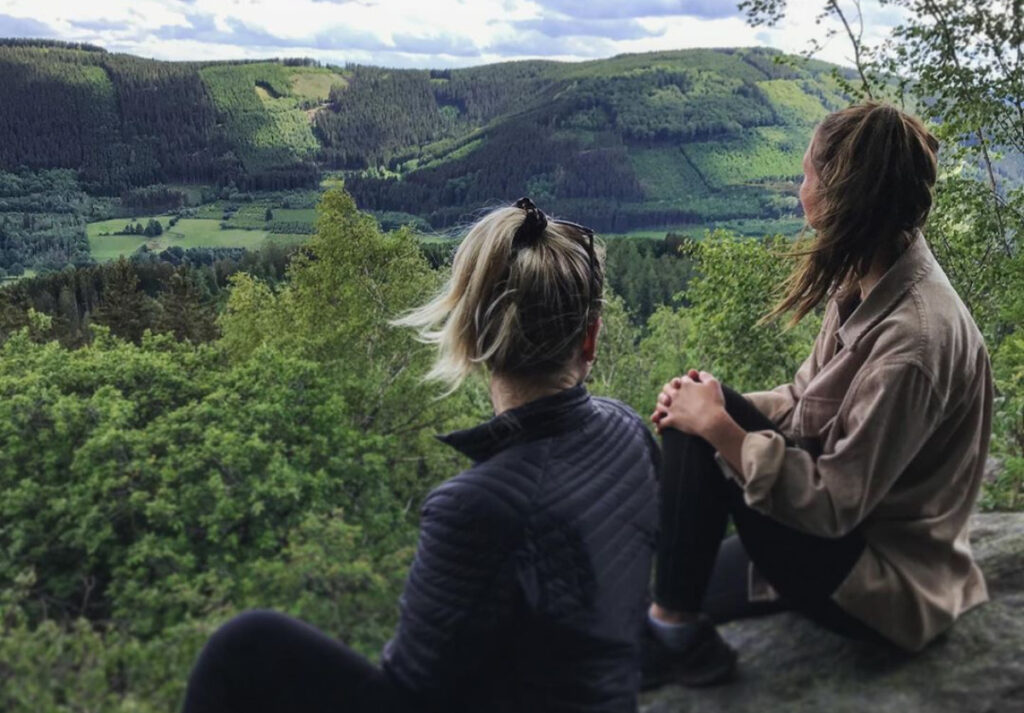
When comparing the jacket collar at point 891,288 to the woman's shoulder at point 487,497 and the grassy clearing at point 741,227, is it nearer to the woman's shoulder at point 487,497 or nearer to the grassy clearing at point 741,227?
the woman's shoulder at point 487,497

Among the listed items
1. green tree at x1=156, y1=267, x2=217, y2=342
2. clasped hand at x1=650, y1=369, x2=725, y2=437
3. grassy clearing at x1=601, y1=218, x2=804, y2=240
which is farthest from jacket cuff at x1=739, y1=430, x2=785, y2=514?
grassy clearing at x1=601, y1=218, x2=804, y2=240

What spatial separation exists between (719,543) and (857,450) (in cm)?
56

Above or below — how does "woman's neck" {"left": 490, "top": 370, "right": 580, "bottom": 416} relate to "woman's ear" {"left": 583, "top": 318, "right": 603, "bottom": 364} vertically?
below

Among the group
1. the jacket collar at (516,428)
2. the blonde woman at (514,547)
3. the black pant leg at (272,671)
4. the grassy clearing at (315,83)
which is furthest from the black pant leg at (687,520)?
the grassy clearing at (315,83)

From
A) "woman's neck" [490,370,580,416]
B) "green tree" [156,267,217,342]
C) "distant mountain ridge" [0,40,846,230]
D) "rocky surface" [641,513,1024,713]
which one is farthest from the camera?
"distant mountain ridge" [0,40,846,230]

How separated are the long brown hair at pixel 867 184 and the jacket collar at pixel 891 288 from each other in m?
0.05

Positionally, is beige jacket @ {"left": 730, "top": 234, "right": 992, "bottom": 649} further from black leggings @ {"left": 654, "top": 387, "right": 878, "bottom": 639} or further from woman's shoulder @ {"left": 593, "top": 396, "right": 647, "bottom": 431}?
woman's shoulder @ {"left": 593, "top": 396, "right": 647, "bottom": 431}

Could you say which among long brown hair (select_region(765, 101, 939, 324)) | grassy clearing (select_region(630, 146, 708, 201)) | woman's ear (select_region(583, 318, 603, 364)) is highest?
long brown hair (select_region(765, 101, 939, 324))

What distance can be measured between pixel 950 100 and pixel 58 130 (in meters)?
148

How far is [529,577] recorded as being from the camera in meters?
1.76

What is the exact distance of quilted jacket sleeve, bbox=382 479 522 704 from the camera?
5.67ft

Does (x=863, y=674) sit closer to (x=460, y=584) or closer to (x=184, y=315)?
(x=460, y=584)

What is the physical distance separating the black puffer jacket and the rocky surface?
84cm

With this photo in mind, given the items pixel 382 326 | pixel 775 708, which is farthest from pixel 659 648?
pixel 382 326
